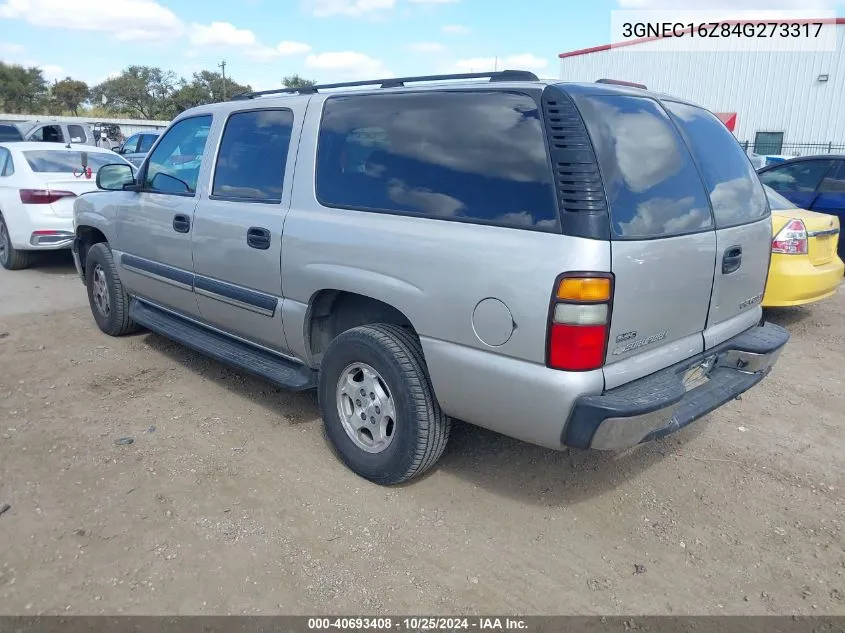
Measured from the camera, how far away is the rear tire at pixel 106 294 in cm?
523

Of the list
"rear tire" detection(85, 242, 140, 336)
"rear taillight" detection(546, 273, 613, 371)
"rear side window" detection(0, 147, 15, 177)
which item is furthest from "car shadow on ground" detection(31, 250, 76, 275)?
"rear taillight" detection(546, 273, 613, 371)

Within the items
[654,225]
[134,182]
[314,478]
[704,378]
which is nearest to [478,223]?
[654,225]

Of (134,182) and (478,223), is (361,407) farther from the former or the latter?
(134,182)

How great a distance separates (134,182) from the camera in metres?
4.80

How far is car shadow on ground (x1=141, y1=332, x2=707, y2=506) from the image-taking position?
3.29m

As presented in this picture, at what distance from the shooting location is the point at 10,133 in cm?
1777

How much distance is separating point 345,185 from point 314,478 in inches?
60.7

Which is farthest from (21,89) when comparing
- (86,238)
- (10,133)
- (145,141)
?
(86,238)

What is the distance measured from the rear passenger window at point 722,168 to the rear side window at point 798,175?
5215mm

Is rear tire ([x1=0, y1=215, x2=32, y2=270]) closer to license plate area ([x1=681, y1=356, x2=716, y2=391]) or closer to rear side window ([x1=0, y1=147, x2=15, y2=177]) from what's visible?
rear side window ([x1=0, y1=147, x2=15, y2=177])

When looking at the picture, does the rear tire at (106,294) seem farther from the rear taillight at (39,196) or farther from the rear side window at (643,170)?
the rear side window at (643,170)

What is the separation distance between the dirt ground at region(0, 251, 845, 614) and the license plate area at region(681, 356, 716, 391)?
24.6 inches

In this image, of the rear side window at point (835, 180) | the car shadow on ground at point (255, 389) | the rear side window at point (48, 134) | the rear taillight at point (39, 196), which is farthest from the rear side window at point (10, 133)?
the rear side window at point (835, 180)

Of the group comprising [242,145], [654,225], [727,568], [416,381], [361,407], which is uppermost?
[242,145]
